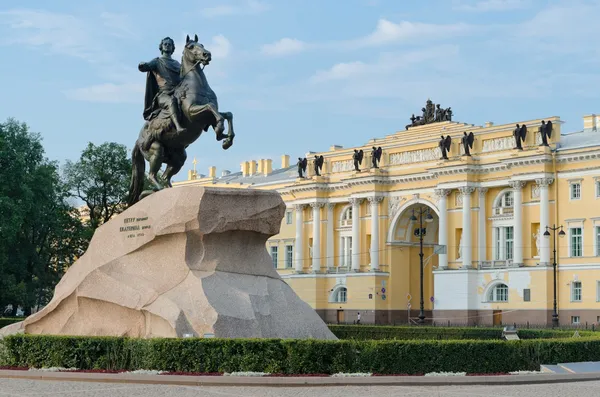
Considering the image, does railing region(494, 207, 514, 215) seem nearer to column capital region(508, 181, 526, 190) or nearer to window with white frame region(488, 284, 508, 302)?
column capital region(508, 181, 526, 190)

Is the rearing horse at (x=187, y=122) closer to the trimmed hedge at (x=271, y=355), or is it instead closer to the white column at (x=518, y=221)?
the trimmed hedge at (x=271, y=355)

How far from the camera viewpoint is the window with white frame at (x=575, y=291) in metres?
64.3

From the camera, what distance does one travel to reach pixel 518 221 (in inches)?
2672

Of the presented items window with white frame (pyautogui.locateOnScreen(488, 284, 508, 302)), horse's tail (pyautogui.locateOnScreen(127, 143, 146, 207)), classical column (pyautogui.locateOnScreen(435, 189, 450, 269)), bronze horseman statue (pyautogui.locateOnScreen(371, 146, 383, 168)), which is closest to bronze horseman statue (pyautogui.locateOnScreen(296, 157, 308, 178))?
bronze horseman statue (pyautogui.locateOnScreen(371, 146, 383, 168))

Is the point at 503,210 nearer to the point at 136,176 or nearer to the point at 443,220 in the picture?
the point at 443,220

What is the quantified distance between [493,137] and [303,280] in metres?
20.6

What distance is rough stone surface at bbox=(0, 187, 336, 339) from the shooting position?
63.2 feet

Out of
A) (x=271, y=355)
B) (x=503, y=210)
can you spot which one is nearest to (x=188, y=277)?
(x=271, y=355)

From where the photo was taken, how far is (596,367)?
69.1 ft

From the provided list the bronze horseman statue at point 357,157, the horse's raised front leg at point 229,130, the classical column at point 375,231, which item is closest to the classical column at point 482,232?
the classical column at point 375,231

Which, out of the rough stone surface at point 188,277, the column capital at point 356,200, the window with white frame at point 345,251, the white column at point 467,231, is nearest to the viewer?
the rough stone surface at point 188,277

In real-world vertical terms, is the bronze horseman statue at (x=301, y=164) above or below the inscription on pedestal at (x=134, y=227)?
above

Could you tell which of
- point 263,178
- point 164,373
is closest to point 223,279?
point 164,373

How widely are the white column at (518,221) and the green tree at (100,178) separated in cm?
2501
